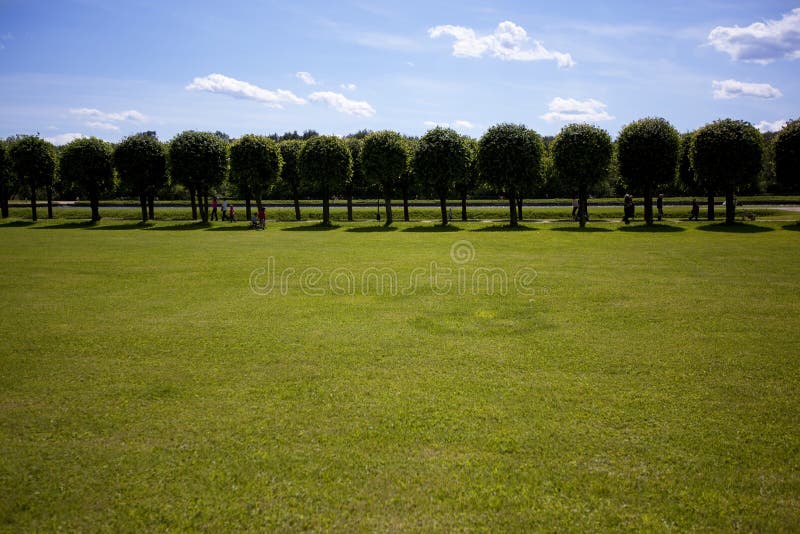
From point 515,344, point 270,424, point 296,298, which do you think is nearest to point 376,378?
point 270,424

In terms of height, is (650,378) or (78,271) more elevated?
(78,271)

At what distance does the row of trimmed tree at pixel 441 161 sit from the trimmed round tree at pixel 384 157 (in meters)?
0.10

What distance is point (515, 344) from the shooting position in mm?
10711

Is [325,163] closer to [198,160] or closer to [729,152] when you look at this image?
[198,160]

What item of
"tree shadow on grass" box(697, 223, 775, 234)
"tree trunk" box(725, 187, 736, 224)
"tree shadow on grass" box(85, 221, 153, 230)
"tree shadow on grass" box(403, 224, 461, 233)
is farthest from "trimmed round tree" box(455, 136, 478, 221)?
"tree shadow on grass" box(85, 221, 153, 230)

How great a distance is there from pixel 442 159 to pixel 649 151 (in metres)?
17.2

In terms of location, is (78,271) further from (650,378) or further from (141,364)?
(650,378)

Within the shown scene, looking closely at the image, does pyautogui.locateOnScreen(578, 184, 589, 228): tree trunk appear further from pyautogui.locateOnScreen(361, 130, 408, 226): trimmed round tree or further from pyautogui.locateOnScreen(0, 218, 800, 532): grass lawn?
pyautogui.locateOnScreen(0, 218, 800, 532): grass lawn

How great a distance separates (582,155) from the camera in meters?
42.1

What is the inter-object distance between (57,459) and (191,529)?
2583 mm

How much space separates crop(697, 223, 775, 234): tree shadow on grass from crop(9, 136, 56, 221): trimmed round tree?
65205mm

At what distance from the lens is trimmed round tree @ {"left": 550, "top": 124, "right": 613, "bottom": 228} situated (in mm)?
42188

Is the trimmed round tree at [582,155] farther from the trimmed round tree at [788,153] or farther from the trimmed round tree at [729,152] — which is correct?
the trimmed round tree at [788,153]

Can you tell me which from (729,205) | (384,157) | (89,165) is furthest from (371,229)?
(89,165)
